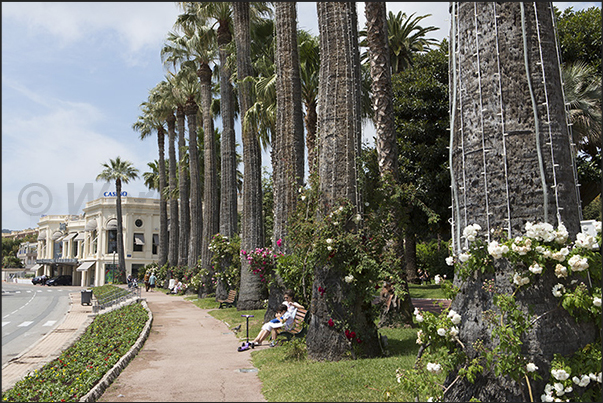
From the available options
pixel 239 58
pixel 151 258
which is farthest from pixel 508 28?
pixel 151 258

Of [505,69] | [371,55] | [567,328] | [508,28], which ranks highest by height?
[371,55]

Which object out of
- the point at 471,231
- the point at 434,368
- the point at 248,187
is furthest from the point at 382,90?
the point at 434,368

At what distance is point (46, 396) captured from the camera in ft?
23.2

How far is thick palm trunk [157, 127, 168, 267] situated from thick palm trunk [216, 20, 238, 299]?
77.8 feet

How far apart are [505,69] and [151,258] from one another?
6605cm

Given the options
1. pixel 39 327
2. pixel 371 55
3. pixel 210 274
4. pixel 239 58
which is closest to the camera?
pixel 371 55

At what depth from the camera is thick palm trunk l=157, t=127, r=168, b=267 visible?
4684 centimetres

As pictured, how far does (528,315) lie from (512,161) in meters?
1.56

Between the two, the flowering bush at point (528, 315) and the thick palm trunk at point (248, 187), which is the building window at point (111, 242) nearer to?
the thick palm trunk at point (248, 187)

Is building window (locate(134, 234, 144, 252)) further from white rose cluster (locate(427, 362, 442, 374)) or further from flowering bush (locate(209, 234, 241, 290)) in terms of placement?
white rose cluster (locate(427, 362, 442, 374))

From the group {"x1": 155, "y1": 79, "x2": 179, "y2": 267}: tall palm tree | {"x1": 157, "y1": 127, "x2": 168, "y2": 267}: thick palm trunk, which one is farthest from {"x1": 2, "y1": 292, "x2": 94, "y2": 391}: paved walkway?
{"x1": 157, "y1": 127, "x2": 168, "y2": 267}: thick palm trunk

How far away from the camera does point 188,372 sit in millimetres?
8523

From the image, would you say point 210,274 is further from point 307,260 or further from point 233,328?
point 307,260

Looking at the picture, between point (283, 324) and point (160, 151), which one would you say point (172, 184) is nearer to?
point (160, 151)
